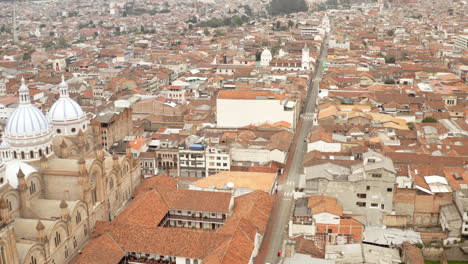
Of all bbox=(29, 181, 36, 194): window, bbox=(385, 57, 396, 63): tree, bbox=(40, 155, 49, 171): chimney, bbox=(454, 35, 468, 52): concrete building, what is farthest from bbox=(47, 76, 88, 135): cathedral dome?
bbox=(454, 35, 468, 52): concrete building

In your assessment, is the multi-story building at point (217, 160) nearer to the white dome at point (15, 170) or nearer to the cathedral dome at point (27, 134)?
the cathedral dome at point (27, 134)

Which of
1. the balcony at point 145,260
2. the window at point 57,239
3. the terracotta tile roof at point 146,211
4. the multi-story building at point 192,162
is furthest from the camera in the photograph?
the multi-story building at point 192,162

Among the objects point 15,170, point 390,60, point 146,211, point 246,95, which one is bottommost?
point 146,211

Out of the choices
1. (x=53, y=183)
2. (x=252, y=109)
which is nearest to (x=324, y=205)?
(x=53, y=183)

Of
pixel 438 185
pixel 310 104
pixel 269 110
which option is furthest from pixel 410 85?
pixel 438 185

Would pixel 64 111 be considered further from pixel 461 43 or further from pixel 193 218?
pixel 461 43

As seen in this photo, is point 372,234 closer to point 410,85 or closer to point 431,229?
point 431,229

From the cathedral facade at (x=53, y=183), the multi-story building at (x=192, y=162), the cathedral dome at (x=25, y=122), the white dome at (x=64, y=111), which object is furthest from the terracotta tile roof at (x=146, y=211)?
the multi-story building at (x=192, y=162)

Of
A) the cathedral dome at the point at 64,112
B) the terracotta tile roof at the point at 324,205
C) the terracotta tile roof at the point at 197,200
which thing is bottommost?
the terracotta tile roof at the point at 197,200
